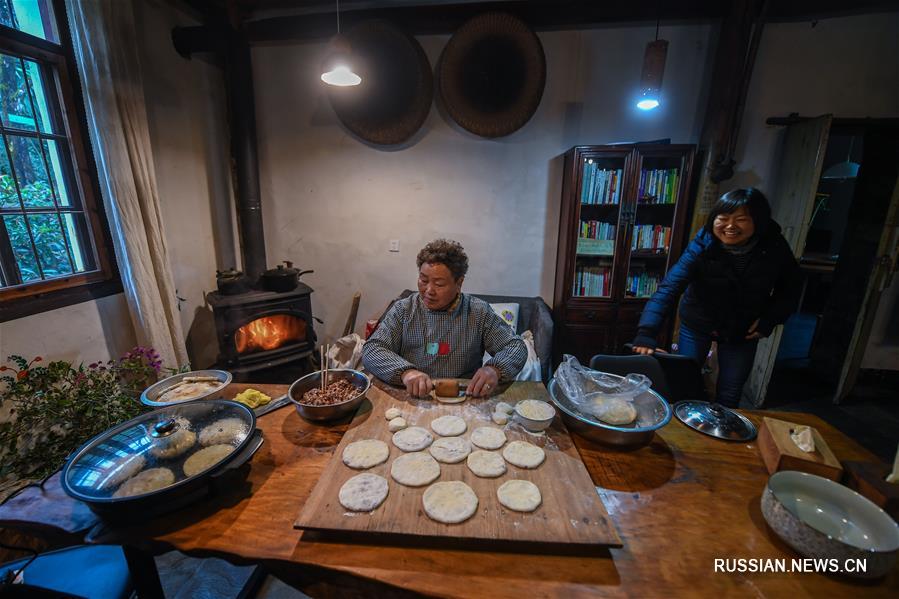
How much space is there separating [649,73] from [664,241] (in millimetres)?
1228

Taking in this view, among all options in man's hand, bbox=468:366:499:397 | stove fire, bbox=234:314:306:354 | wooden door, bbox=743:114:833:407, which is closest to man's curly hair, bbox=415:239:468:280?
man's hand, bbox=468:366:499:397

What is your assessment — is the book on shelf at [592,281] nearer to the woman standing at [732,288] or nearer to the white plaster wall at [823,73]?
the woman standing at [732,288]

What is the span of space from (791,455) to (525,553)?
772 millimetres

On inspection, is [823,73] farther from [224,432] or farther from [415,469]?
[224,432]

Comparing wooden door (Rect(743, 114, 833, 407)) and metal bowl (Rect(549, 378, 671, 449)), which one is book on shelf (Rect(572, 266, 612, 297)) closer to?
wooden door (Rect(743, 114, 833, 407))

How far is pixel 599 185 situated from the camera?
9.34 ft

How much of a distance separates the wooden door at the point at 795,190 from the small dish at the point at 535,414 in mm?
2738

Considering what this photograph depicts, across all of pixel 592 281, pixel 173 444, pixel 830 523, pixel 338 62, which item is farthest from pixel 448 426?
pixel 592 281

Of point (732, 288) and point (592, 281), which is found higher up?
point (732, 288)

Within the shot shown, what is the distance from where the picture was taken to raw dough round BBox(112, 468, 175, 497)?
2.54 ft

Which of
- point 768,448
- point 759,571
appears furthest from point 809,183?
point 759,571

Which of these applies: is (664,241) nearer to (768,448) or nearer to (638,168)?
(638,168)

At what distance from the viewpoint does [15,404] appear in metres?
1.85

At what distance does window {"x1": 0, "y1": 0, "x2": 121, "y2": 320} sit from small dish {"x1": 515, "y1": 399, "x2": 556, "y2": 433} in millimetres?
2671
